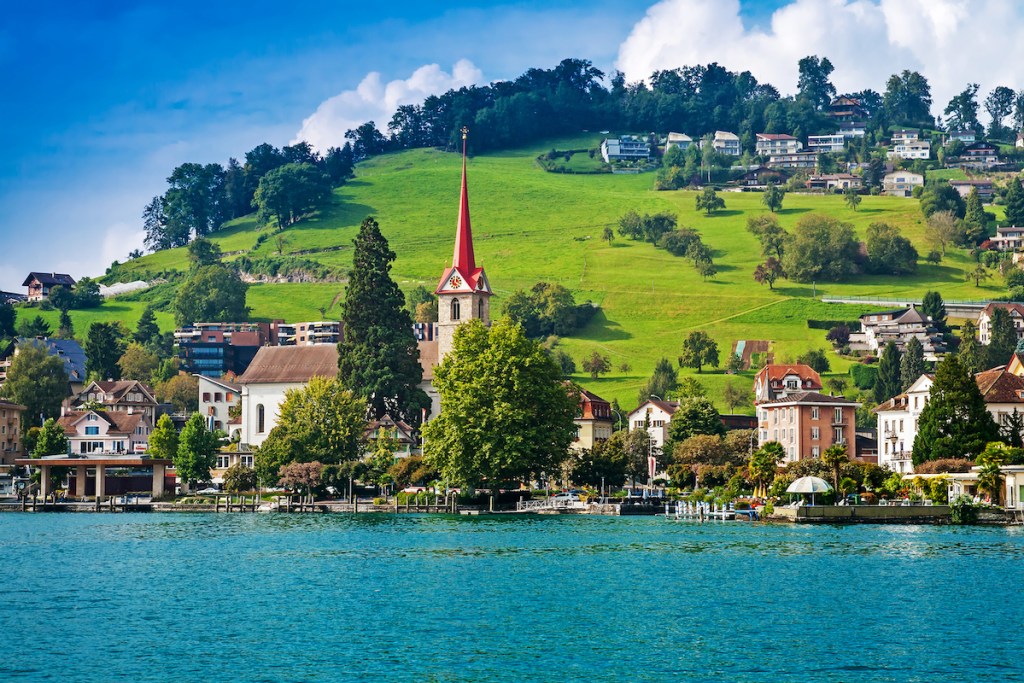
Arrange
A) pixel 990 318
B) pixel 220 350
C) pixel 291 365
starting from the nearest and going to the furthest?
pixel 291 365 < pixel 990 318 < pixel 220 350

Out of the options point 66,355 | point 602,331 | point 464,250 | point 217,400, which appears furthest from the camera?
point 66,355

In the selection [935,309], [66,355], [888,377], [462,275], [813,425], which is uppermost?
[935,309]

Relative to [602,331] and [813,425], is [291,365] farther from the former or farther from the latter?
[813,425]

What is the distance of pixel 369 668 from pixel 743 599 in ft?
51.8

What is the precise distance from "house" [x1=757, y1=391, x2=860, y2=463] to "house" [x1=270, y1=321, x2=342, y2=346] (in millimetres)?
81134

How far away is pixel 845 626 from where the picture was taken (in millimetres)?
42594

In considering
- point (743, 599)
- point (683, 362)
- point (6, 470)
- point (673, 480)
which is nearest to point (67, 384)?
point (6, 470)

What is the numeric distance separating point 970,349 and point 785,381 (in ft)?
74.6

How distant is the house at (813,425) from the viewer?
109m

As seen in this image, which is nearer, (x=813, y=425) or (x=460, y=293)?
(x=813, y=425)

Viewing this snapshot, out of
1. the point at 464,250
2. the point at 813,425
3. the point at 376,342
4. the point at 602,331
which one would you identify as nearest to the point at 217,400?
Result: the point at 464,250

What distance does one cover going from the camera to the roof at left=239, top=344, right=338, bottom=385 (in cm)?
13475

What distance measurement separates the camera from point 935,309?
6462 inches

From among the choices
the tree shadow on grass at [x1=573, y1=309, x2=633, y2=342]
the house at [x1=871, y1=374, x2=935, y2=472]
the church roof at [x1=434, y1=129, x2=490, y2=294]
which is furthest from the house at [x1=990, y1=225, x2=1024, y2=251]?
the church roof at [x1=434, y1=129, x2=490, y2=294]
